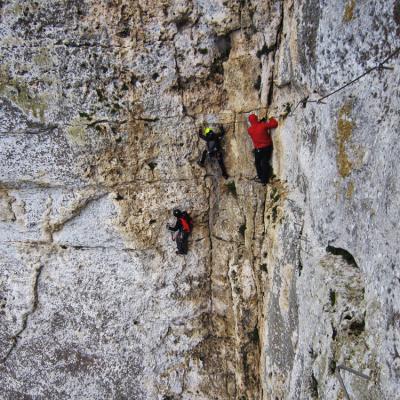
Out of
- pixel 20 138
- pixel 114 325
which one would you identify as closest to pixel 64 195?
pixel 20 138

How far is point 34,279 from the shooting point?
12.4 meters

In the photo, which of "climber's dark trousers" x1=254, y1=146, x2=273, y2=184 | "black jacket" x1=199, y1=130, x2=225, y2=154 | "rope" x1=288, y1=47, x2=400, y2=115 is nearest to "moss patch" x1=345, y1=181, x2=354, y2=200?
"rope" x1=288, y1=47, x2=400, y2=115

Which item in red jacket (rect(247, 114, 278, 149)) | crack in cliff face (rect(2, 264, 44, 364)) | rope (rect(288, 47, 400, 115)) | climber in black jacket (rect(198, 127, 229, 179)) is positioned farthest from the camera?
crack in cliff face (rect(2, 264, 44, 364))

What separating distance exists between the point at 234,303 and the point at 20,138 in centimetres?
673

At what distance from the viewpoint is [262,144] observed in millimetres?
10008

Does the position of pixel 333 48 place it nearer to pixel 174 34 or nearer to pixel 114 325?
pixel 174 34

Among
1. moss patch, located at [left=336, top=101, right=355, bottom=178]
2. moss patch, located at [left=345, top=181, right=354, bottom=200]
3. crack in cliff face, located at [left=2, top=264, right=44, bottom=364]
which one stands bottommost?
crack in cliff face, located at [left=2, top=264, right=44, bottom=364]

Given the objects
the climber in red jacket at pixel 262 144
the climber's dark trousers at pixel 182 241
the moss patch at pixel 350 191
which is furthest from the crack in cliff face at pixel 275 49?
the climber's dark trousers at pixel 182 241

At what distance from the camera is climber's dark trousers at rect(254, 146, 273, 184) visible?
33.4 feet

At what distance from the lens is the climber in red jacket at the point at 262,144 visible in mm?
9805

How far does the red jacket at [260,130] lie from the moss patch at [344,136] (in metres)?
2.66

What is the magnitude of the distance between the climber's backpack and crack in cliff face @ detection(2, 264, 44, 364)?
4.12 meters

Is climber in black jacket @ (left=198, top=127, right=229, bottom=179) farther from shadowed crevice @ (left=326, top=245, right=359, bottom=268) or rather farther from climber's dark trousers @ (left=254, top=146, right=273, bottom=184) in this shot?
shadowed crevice @ (left=326, top=245, right=359, bottom=268)

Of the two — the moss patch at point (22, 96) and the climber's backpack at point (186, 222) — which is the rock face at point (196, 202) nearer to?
the moss patch at point (22, 96)
